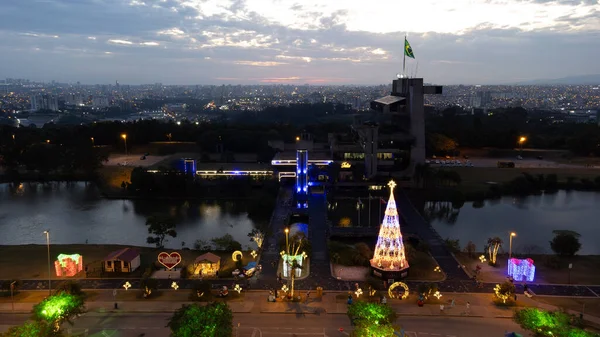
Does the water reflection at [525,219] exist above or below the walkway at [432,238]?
below

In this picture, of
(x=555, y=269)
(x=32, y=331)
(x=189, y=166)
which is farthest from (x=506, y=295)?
(x=189, y=166)

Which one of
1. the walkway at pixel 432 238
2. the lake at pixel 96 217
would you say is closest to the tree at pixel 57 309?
the lake at pixel 96 217

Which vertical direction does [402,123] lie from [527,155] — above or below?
above

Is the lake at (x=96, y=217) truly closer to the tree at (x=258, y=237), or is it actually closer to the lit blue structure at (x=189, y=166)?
the tree at (x=258, y=237)

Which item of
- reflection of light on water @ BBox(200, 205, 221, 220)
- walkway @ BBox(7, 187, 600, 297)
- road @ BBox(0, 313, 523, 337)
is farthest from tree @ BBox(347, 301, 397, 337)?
reflection of light on water @ BBox(200, 205, 221, 220)

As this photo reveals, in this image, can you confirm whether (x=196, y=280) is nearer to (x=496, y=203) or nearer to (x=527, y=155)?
(x=496, y=203)

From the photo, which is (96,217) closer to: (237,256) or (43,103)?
(237,256)

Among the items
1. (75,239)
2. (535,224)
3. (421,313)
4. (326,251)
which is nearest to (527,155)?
(535,224)
